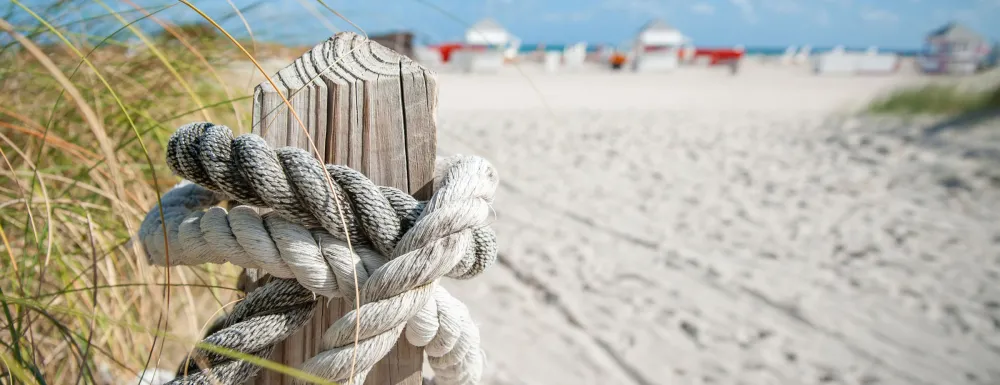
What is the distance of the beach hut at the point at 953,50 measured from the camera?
84.2ft

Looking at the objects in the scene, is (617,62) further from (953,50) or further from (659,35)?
(953,50)

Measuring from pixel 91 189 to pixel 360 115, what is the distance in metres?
0.68

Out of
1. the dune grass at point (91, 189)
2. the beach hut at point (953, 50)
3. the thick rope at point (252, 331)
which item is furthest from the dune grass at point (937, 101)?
the beach hut at point (953, 50)

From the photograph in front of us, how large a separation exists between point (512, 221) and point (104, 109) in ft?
9.18

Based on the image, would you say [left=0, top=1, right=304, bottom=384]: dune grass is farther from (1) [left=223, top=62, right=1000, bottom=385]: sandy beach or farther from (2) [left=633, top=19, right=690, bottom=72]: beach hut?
(2) [left=633, top=19, right=690, bottom=72]: beach hut

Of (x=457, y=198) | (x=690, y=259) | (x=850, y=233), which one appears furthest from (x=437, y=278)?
(x=850, y=233)

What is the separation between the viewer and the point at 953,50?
1069 inches

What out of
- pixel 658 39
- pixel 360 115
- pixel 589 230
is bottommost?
pixel 589 230

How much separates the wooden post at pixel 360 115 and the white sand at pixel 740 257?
1.49 ft

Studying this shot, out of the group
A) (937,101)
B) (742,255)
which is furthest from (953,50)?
(742,255)

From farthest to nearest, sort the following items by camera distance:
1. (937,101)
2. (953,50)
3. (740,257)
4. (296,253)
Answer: (953,50), (937,101), (740,257), (296,253)

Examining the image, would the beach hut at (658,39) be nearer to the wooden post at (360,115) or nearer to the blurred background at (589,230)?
the blurred background at (589,230)

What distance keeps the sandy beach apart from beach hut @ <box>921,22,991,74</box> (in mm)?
22043

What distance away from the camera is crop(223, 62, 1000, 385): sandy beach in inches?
119
